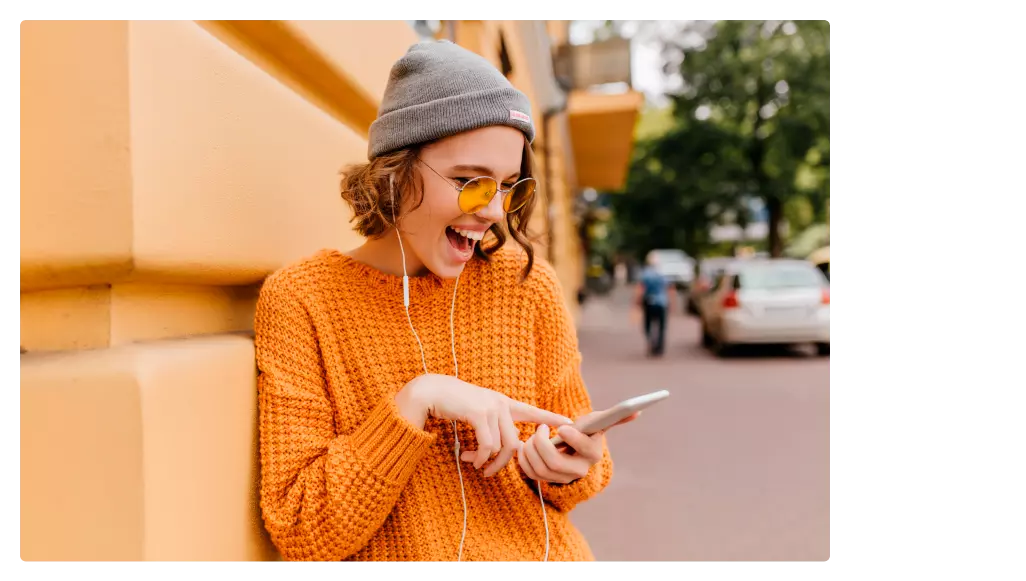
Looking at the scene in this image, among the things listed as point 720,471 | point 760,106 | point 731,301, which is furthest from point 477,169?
point 760,106

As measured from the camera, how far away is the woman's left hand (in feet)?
4.25

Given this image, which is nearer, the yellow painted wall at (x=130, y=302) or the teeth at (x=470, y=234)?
the yellow painted wall at (x=130, y=302)

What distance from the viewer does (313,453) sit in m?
1.32

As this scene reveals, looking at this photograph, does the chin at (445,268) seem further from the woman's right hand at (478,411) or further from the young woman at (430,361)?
→ the woman's right hand at (478,411)

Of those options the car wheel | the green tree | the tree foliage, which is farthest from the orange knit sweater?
the car wheel

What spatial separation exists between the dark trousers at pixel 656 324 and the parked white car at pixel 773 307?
33.8 inches

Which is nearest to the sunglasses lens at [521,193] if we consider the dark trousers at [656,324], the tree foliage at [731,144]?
the tree foliage at [731,144]

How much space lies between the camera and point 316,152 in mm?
1935

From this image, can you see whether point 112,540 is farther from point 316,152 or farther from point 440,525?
point 316,152

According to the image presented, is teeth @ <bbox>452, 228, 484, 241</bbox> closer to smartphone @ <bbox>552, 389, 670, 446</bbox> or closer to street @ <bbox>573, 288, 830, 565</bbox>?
smartphone @ <bbox>552, 389, 670, 446</bbox>

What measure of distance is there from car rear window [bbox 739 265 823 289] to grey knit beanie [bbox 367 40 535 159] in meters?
8.96

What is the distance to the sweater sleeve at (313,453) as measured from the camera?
4.17 feet

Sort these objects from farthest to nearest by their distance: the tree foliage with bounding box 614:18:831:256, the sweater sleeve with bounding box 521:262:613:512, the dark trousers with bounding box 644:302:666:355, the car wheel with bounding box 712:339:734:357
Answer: the dark trousers with bounding box 644:302:666:355 < the car wheel with bounding box 712:339:734:357 < the tree foliage with bounding box 614:18:831:256 < the sweater sleeve with bounding box 521:262:613:512
